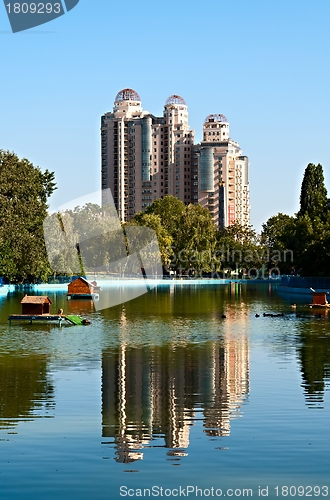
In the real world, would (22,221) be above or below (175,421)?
above

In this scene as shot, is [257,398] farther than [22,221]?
No

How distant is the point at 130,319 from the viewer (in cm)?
4678

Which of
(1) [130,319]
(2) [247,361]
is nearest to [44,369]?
(2) [247,361]

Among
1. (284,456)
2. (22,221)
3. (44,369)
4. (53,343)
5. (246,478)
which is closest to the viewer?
(246,478)

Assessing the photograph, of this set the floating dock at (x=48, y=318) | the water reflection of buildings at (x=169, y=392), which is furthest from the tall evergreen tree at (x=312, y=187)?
the water reflection of buildings at (x=169, y=392)

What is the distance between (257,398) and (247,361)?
7.73 meters

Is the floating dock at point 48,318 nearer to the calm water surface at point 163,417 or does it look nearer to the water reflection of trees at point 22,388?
the calm water surface at point 163,417

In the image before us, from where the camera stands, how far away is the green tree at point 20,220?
262ft

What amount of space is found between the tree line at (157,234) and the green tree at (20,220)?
0.32 feet

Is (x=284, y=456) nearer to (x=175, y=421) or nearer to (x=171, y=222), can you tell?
(x=175, y=421)

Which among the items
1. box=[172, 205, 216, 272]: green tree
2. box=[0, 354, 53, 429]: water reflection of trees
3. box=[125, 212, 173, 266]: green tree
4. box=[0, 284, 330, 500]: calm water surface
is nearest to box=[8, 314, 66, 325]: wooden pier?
box=[0, 284, 330, 500]: calm water surface

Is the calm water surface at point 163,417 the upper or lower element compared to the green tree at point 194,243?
lower

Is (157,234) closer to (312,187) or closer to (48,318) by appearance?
(312,187)

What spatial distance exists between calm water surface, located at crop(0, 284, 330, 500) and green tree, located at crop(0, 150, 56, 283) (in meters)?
47.6
